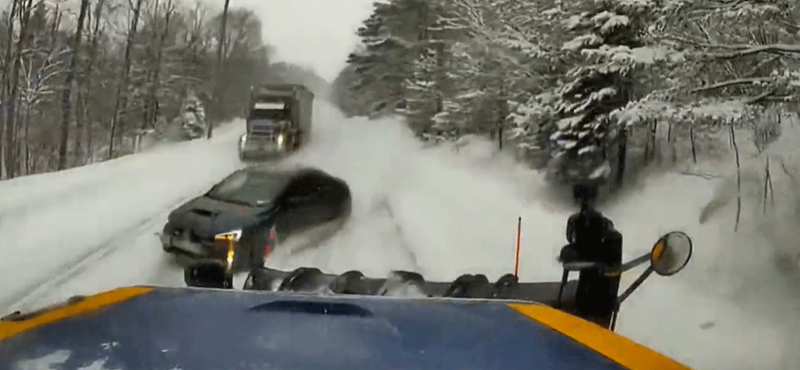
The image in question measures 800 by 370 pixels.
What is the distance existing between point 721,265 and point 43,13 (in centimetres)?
232

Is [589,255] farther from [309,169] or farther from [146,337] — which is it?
[146,337]

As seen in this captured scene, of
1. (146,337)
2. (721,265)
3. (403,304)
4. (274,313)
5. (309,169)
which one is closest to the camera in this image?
(146,337)

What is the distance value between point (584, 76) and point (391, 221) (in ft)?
2.59

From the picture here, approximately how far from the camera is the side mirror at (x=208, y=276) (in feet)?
8.04

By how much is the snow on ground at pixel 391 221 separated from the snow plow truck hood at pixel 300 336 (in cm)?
93

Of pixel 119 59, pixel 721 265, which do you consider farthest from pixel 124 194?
pixel 721 265

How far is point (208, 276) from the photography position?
2516 mm

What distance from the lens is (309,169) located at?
101 inches

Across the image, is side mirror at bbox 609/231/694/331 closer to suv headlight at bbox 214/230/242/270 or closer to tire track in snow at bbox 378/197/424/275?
tire track in snow at bbox 378/197/424/275

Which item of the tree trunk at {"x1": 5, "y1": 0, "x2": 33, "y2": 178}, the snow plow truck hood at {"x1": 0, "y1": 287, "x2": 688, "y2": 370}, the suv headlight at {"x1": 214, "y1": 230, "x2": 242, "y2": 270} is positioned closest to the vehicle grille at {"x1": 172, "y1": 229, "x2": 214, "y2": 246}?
the suv headlight at {"x1": 214, "y1": 230, "x2": 242, "y2": 270}

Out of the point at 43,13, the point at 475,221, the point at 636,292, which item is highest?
the point at 43,13

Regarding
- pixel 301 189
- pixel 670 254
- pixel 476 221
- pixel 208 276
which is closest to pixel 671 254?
pixel 670 254

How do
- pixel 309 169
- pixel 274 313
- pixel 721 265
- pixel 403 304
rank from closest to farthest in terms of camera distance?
pixel 274 313 < pixel 403 304 < pixel 721 265 < pixel 309 169

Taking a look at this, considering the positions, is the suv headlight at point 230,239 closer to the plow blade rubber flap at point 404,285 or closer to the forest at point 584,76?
the plow blade rubber flap at point 404,285
